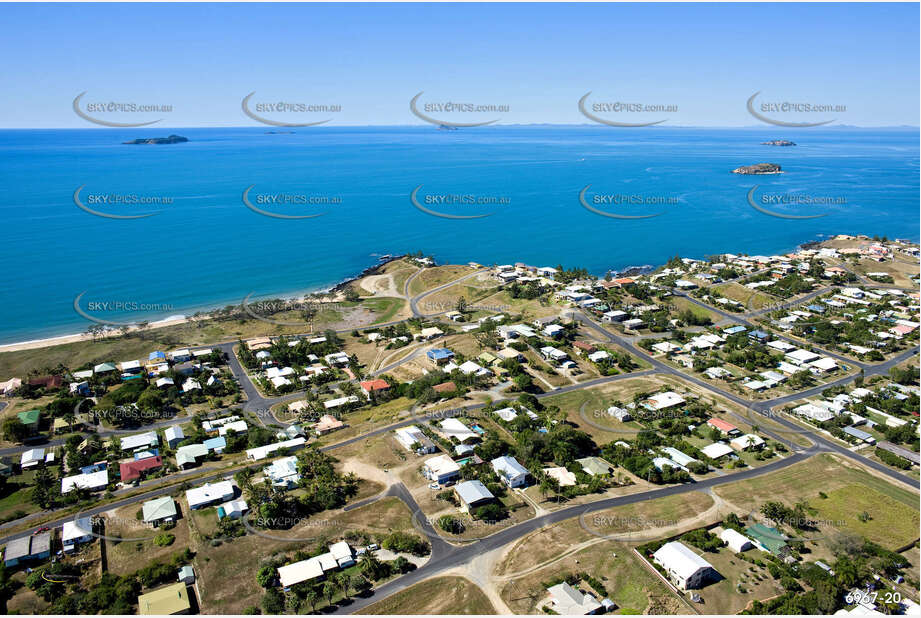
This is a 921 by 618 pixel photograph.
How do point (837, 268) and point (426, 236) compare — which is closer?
point (837, 268)

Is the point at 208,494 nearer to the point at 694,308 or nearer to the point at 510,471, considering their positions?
the point at 510,471

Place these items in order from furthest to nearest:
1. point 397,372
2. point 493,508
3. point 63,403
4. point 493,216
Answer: point 493,216, point 397,372, point 63,403, point 493,508

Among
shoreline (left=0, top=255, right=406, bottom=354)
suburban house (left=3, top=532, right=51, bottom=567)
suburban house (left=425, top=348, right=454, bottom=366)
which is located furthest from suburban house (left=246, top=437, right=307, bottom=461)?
shoreline (left=0, top=255, right=406, bottom=354)

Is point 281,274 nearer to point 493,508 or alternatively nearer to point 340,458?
point 340,458

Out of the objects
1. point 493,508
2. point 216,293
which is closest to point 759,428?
point 493,508

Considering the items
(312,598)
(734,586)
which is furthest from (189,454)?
(734,586)

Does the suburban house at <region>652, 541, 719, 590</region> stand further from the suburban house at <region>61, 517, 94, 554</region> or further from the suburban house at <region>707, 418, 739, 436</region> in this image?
the suburban house at <region>61, 517, 94, 554</region>
